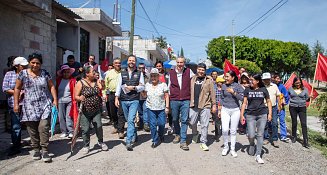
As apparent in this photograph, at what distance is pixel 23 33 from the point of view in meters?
7.92

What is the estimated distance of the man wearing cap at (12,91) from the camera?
5.20m

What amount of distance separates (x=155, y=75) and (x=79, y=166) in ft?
8.06

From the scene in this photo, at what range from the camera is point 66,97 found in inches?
254

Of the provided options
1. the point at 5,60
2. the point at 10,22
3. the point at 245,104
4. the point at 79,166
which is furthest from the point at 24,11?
the point at 245,104

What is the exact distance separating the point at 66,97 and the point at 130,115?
171 cm

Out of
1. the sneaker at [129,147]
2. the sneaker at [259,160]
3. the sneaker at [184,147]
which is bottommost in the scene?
the sneaker at [259,160]

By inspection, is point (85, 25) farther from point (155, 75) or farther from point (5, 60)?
point (155, 75)

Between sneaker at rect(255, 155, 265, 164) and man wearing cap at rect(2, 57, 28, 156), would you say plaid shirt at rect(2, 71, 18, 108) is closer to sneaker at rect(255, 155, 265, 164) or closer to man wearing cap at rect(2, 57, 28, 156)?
man wearing cap at rect(2, 57, 28, 156)

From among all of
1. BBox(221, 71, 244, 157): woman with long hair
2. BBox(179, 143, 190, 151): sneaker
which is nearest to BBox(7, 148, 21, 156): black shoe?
BBox(179, 143, 190, 151): sneaker

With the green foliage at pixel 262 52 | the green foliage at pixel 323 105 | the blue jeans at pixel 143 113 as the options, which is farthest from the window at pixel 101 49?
the green foliage at pixel 262 52

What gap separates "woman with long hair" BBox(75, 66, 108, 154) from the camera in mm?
5375

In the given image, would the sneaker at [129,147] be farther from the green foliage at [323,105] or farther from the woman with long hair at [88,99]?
the green foliage at [323,105]

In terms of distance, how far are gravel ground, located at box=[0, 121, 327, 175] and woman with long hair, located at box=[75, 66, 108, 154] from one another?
1.71 ft

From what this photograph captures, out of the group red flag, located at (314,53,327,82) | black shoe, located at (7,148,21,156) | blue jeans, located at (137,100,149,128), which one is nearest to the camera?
black shoe, located at (7,148,21,156)
